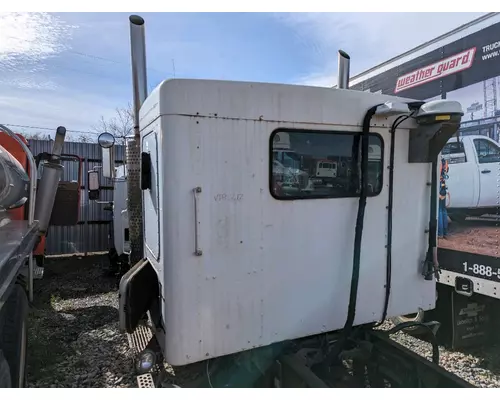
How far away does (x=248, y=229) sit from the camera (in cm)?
244

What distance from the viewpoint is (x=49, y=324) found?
5090 millimetres

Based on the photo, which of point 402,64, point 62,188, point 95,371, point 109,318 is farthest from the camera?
point 109,318

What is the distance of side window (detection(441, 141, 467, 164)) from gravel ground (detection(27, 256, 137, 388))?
3.97 metres

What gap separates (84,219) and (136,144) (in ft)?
22.7

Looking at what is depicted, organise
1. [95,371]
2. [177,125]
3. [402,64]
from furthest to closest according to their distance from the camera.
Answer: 1. [402,64]
2. [95,371]
3. [177,125]

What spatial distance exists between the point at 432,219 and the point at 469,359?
2.01 m

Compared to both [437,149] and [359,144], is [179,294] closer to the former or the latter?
[359,144]

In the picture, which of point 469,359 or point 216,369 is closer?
point 216,369

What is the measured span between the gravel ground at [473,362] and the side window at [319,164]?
2.30 m

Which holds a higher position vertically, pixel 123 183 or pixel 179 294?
pixel 123 183

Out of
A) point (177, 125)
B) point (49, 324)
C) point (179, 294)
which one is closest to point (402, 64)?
point (177, 125)

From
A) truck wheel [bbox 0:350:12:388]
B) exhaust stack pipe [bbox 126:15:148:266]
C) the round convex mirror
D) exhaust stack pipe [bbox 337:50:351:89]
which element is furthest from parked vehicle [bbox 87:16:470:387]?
the round convex mirror

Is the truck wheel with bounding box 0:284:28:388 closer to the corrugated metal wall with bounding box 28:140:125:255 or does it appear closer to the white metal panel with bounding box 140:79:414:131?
the white metal panel with bounding box 140:79:414:131

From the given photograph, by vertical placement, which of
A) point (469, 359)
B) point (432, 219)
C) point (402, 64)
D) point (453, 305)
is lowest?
point (469, 359)
